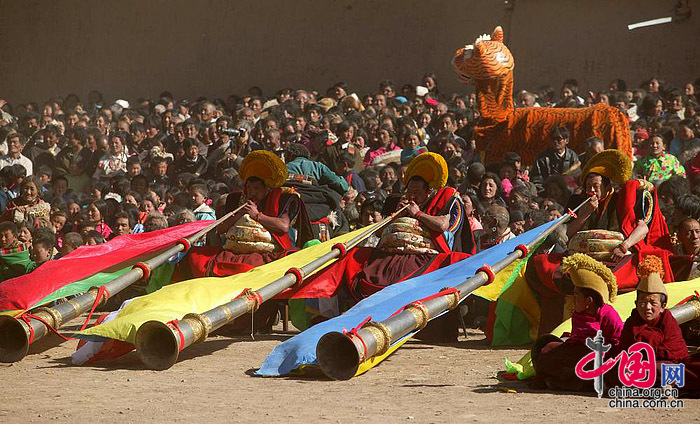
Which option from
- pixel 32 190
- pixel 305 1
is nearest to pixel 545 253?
pixel 32 190

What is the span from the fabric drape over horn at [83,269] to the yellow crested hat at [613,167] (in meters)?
3.22

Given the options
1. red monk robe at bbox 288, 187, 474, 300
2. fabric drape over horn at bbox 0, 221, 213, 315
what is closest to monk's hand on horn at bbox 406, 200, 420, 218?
red monk robe at bbox 288, 187, 474, 300

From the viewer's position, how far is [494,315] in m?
8.59

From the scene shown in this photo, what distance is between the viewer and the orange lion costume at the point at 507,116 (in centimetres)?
1288

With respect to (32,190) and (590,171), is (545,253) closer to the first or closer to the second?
(590,171)

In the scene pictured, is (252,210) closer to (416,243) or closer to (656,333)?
(416,243)

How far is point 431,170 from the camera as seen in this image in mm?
9227

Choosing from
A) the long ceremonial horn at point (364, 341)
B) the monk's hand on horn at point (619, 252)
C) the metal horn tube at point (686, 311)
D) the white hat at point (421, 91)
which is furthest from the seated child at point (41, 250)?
the white hat at point (421, 91)

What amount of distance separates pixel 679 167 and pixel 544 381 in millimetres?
5478

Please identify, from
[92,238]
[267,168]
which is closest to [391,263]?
[267,168]

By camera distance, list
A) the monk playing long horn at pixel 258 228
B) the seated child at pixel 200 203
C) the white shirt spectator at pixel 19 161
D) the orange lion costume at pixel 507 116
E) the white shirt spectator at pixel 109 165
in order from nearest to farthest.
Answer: the monk playing long horn at pixel 258 228, the seated child at pixel 200 203, the orange lion costume at pixel 507 116, the white shirt spectator at pixel 109 165, the white shirt spectator at pixel 19 161

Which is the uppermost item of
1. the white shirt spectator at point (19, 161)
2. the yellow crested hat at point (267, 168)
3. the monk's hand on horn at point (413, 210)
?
the white shirt spectator at point (19, 161)

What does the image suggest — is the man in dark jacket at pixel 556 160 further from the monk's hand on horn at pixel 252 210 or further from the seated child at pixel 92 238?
the seated child at pixel 92 238

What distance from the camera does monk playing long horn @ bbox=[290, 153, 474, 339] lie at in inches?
348
